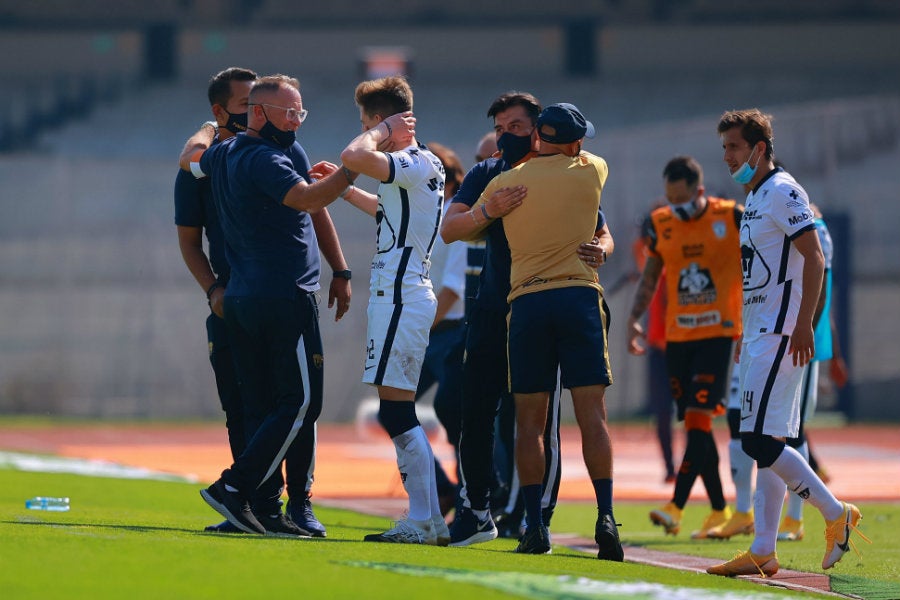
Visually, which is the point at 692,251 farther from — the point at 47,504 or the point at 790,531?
the point at 47,504

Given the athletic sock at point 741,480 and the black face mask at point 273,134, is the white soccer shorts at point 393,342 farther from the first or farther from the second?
the athletic sock at point 741,480

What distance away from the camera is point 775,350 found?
6434 mm

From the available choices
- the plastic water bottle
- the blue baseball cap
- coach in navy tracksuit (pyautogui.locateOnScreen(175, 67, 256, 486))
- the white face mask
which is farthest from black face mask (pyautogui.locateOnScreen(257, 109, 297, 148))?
the plastic water bottle

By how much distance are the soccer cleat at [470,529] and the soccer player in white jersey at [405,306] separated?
0.26 meters

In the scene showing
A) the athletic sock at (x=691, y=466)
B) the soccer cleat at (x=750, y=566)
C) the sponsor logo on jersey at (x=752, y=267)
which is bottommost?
the soccer cleat at (x=750, y=566)

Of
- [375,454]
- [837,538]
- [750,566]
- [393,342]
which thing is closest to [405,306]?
[393,342]

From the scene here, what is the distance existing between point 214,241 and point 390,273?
1.20 m

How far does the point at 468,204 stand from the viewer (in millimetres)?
6926

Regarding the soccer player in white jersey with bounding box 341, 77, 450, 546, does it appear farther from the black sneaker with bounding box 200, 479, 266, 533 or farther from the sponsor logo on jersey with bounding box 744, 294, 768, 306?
the sponsor logo on jersey with bounding box 744, 294, 768, 306

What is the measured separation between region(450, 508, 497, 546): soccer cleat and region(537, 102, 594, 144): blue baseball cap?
1.83 meters

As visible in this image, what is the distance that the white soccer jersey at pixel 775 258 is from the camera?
6.45m

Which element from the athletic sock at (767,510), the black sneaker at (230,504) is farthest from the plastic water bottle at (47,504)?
the athletic sock at (767,510)

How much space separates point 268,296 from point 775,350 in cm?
228

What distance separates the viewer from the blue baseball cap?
6.51 m
